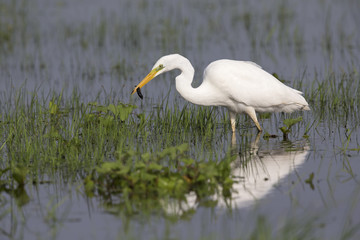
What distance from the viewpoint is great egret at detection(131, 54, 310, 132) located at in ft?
26.3

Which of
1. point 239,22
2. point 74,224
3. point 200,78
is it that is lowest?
point 74,224

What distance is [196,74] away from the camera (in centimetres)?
1170

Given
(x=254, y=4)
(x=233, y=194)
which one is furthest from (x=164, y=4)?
(x=233, y=194)

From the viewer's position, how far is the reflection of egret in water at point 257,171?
5418 mm

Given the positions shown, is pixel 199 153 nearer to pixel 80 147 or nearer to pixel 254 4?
pixel 80 147

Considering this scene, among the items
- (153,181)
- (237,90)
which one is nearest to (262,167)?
(153,181)

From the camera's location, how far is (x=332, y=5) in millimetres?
17516

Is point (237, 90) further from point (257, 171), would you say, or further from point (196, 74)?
point (196, 74)

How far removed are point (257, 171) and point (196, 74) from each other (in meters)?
5.49

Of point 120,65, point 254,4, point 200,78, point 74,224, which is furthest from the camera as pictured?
point 254,4

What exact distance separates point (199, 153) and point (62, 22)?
10.4m

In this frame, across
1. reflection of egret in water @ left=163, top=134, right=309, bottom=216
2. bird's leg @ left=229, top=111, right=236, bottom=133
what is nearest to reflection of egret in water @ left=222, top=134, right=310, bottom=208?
reflection of egret in water @ left=163, top=134, right=309, bottom=216

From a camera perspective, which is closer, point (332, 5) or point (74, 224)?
point (74, 224)

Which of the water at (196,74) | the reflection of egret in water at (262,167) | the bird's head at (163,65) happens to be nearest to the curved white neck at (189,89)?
the bird's head at (163,65)
